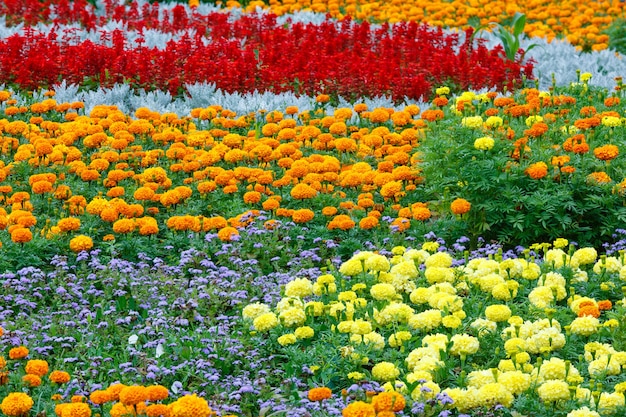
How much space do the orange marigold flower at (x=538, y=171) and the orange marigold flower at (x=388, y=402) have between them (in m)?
2.46

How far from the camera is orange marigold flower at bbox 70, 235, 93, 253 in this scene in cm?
571

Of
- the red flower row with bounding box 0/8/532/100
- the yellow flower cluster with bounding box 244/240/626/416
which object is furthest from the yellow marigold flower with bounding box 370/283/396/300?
the red flower row with bounding box 0/8/532/100

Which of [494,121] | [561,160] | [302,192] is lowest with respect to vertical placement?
[302,192]

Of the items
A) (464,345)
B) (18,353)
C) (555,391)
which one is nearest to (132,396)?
(18,353)

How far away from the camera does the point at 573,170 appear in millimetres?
5977

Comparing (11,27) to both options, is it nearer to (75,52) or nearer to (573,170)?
(75,52)

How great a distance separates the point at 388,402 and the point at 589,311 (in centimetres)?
128

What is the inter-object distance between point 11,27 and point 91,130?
15.5 feet

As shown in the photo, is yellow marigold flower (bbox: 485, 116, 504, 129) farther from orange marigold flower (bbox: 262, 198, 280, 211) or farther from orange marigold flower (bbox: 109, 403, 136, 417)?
orange marigold flower (bbox: 109, 403, 136, 417)

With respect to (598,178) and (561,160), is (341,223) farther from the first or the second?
(598,178)

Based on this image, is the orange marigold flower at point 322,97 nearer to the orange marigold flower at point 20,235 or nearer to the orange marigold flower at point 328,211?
the orange marigold flower at point 328,211

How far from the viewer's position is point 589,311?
4.57m

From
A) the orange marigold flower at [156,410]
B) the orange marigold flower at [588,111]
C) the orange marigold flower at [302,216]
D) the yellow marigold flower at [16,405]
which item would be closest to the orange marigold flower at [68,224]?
the orange marigold flower at [302,216]

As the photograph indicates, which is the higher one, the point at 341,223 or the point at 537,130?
the point at 537,130
